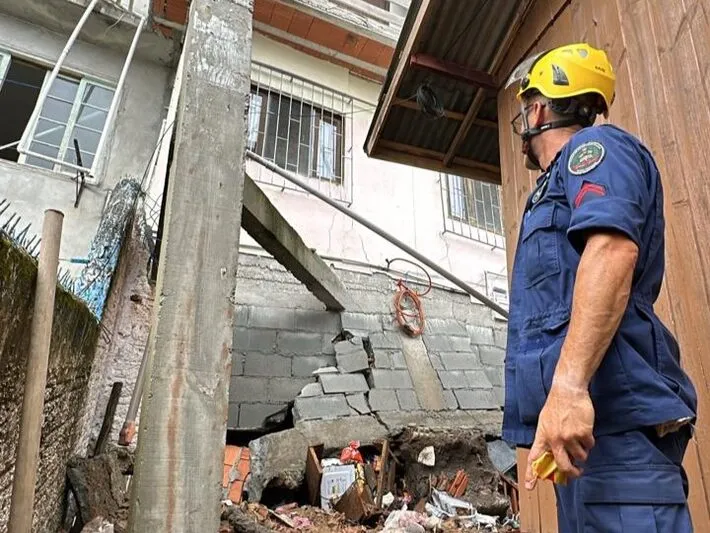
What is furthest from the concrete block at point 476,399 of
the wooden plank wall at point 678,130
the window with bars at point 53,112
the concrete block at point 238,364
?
the window with bars at point 53,112

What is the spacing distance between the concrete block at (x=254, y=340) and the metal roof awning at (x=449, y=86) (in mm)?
2136

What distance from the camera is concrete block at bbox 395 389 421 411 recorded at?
470cm

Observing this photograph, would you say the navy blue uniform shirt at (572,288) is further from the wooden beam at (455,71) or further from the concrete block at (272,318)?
the concrete block at (272,318)

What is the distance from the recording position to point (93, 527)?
243 centimetres

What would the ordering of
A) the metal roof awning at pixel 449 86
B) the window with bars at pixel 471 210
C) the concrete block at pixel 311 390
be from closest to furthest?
1. the metal roof awning at pixel 449 86
2. the concrete block at pixel 311 390
3. the window with bars at pixel 471 210

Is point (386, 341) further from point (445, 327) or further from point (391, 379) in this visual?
point (445, 327)

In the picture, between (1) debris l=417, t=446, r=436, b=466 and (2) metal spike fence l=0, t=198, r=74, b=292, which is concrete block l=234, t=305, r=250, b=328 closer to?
(1) debris l=417, t=446, r=436, b=466

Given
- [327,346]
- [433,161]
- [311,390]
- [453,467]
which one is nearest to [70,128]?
[327,346]

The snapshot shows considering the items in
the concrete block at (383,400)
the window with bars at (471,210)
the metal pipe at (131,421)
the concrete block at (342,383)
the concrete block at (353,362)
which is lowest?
the metal pipe at (131,421)

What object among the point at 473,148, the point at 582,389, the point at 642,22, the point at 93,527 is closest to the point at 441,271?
the point at 473,148

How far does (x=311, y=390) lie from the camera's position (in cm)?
448

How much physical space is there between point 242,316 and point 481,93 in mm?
3038

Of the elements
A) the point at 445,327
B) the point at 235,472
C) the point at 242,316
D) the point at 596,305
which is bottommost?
the point at 235,472

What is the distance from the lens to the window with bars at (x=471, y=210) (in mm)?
7000
